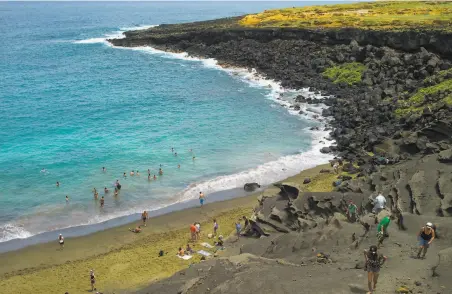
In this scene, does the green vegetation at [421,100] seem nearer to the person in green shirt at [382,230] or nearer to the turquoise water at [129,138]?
the turquoise water at [129,138]

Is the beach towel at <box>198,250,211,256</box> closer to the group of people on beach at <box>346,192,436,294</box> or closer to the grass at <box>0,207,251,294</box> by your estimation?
the grass at <box>0,207,251,294</box>

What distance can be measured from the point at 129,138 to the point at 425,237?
3749 cm

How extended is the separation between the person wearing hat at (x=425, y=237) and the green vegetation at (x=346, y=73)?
48.5 m

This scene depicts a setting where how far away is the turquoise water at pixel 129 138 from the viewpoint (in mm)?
35625

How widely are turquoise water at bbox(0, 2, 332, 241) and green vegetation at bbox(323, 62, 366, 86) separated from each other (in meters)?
9.67

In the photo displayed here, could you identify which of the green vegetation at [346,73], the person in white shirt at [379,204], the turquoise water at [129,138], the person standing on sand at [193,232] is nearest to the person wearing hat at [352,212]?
the person in white shirt at [379,204]

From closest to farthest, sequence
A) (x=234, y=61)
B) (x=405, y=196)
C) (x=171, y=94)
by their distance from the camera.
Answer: (x=405, y=196)
(x=171, y=94)
(x=234, y=61)

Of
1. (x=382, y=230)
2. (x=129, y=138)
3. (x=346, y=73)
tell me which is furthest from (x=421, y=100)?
(x=382, y=230)

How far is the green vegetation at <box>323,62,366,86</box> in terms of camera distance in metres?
63.1

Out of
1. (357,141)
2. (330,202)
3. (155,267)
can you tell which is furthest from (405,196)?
(357,141)

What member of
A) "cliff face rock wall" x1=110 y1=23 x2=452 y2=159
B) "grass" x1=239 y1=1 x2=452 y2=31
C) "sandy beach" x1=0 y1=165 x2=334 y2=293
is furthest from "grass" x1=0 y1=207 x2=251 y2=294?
"grass" x1=239 y1=1 x2=452 y2=31

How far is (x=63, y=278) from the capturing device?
25.5 m

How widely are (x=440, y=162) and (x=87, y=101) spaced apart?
164 feet

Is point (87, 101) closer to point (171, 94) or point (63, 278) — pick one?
point (171, 94)
